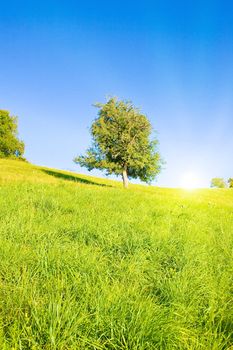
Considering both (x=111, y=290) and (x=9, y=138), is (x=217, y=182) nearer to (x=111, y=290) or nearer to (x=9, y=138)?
(x=9, y=138)

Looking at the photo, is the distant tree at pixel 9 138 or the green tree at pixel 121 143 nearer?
the green tree at pixel 121 143

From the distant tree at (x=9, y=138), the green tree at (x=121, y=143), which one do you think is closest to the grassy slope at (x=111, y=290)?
the green tree at (x=121, y=143)

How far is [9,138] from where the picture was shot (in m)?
70.9

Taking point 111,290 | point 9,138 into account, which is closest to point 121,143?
point 111,290

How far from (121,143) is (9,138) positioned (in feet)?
159

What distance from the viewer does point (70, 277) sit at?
323 centimetres

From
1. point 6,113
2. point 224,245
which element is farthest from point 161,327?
point 6,113

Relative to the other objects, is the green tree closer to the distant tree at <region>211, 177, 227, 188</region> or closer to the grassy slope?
the grassy slope

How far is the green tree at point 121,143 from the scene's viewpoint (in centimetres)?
3238

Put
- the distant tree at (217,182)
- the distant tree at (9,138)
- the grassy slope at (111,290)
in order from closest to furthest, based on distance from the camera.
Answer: the grassy slope at (111,290) → the distant tree at (9,138) → the distant tree at (217,182)

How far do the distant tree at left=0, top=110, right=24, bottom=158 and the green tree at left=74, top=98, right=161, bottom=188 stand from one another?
43791 mm

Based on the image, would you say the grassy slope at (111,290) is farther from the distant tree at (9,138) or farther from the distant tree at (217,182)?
the distant tree at (217,182)

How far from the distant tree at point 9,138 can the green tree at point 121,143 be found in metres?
43.8

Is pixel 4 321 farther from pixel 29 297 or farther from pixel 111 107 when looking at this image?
pixel 111 107
